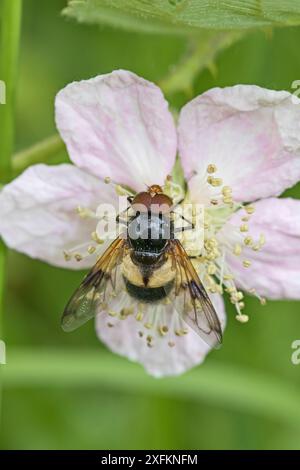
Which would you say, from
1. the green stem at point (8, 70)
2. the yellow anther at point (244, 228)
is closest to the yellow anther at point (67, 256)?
the green stem at point (8, 70)

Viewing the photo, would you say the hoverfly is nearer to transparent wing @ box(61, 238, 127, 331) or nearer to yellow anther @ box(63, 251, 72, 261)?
transparent wing @ box(61, 238, 127, 331)

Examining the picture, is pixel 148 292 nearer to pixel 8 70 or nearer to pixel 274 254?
pixel 274 254

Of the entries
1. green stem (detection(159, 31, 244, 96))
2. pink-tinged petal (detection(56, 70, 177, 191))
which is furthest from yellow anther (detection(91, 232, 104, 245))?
green stem (detection(159, 31, 244, 96))

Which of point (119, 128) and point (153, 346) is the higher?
point (119, 128)

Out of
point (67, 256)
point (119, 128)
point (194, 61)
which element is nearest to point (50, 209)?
point (67, 256)

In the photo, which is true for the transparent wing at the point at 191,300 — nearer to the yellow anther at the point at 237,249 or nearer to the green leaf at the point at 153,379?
the yellow anther at the point at 237,249
